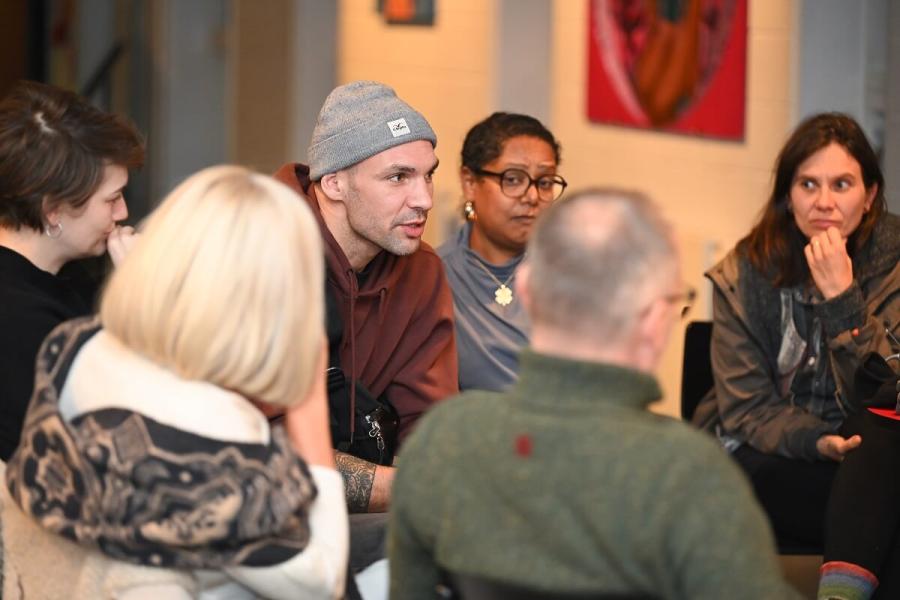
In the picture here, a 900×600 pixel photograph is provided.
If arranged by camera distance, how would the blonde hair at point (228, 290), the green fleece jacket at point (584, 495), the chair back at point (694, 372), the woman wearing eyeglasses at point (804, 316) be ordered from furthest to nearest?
the chair back at point (694, 372) → the woman wearing eyeglasses at point (804, 316) → the blonde hair at point (228, 290) → the green fleece jacket at point (584, 495)

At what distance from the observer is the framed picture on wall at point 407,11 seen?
21.4 ft

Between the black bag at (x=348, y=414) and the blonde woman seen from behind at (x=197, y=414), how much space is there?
85 centimetres

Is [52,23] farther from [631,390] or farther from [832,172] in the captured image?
[631,390]

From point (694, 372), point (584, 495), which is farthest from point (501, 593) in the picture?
point (694, 372)

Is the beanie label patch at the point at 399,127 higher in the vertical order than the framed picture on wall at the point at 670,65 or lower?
lower

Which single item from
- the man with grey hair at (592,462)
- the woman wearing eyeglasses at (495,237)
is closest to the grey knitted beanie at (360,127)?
the woman wearing eyeglasses at (495,237)

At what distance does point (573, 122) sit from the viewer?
5.79 m

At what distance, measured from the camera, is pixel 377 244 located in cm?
295

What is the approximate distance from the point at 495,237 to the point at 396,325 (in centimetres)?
71

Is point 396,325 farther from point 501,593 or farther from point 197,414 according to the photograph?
point 501,593

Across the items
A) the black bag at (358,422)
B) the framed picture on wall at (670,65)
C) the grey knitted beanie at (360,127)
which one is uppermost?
the framed picture on wall at (670,65)

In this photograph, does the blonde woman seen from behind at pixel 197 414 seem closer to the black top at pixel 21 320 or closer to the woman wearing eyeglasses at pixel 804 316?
the black top at pixel 21 320

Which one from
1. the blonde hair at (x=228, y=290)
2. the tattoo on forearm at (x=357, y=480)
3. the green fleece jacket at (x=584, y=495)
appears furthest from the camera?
the tattoo on forearm at (x=357, y=480)

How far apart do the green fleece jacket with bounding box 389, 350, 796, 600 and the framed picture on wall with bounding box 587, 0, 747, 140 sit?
10.3ft
